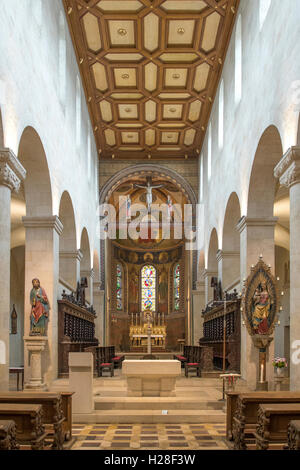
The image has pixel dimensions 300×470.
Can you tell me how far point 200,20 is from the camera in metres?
17.8

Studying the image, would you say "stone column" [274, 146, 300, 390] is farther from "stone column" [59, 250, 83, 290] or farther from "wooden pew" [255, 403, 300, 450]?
"stone column" [59, 250, 83, 290]

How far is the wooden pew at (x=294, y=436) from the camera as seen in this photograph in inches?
220

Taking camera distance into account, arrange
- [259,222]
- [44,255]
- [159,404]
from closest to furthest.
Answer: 1. [159,404]
2. [44,255]
3. [259,222]

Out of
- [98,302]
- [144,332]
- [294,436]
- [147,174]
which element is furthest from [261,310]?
[144,332]

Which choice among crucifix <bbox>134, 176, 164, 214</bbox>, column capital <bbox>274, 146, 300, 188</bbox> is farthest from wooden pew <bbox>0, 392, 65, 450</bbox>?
crucifix <bbox>134, 176, 164, 214</bbox>

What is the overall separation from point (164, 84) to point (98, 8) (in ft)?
17.9

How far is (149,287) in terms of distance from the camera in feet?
135

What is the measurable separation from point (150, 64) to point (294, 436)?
1696 cm

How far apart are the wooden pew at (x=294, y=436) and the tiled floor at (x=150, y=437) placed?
102 inches

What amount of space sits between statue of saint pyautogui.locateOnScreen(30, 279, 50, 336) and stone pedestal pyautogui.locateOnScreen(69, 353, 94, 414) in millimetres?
2623

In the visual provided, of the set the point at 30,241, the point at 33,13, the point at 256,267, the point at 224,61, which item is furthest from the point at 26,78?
the point at 224,61

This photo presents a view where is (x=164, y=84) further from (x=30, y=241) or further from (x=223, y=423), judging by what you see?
(x=223, y=423)

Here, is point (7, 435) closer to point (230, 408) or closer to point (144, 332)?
point (230, 408)

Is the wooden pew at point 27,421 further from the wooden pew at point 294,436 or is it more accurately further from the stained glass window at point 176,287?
the stained glass window at point 176,287
